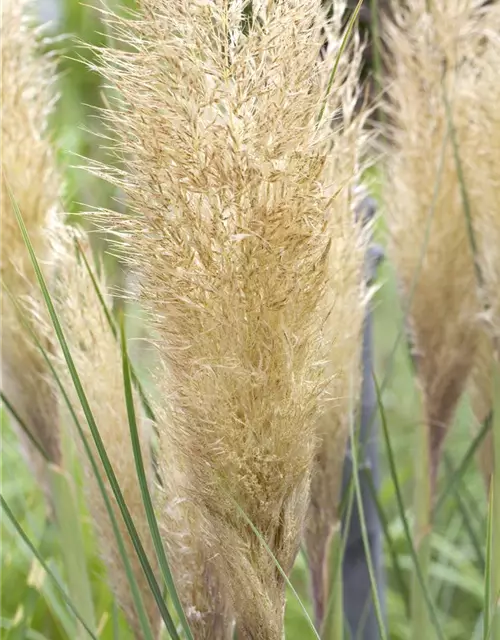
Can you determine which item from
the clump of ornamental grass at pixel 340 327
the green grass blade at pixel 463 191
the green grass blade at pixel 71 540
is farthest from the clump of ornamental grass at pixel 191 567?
the green grass blade at pixel 463 191

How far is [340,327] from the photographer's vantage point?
649 mm

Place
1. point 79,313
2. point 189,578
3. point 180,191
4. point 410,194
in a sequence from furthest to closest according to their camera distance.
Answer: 1. point 410,194
2. point 79,313
3. point 189,578
4. point 180,191

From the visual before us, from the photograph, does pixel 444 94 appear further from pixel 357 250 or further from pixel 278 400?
pixel 278 400

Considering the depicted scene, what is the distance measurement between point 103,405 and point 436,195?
37 cm

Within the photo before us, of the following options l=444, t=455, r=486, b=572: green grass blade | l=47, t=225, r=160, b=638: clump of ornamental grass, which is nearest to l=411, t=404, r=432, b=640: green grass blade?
l=444, t=455, r=486, b=572: green grass blade

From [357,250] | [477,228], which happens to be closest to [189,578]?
[357,250]

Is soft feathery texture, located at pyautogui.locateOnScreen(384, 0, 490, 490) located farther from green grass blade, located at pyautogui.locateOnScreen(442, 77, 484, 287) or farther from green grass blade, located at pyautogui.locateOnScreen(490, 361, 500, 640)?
green grass blade, located at pyautogui.locateOnScreen(490, 361, 500, 640)

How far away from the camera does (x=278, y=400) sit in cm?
44

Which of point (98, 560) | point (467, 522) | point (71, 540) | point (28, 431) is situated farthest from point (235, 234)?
point (98, 560)

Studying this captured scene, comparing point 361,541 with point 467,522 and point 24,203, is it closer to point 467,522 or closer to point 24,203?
point 467,522

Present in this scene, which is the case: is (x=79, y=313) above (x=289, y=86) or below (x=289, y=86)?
below

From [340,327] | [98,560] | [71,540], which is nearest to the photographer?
[340,327]

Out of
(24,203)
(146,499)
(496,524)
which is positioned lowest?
(496,524)

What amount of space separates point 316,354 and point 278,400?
0.04 m
